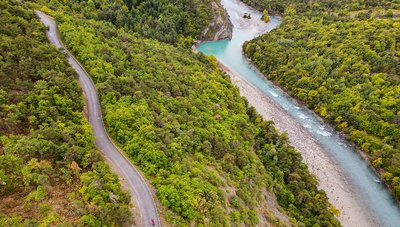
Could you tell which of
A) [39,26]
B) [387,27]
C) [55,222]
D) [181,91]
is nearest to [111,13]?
[39,26]

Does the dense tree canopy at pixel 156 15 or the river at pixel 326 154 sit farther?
the dense tree canopy at pixel 156 15

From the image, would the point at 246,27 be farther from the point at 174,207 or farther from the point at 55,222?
the point at 55,222

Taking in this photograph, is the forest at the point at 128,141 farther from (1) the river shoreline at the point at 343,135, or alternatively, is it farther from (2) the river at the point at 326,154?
(1) the river shoreline at the point at 343,135

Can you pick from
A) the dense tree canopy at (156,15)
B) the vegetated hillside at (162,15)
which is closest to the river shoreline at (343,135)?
the vegetated hillside at (162,15)

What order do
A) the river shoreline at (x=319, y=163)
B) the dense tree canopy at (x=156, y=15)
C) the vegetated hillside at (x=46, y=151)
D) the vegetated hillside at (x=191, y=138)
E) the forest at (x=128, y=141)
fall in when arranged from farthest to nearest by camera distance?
the dense tree canopy at (x=156, y=15), the river shoreline at (x=319, y=163), the vegetated hillside at (x=191, y=138), the forest at (x=128, y=141), the vegetated hillside at (x=46, y=151)

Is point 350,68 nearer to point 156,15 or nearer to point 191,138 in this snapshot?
point 156,15

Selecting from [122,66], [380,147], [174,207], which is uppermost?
[380,147]

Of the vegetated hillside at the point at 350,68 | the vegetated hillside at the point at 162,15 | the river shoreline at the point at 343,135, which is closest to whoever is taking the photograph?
the river shoreline at the point at 343,135
